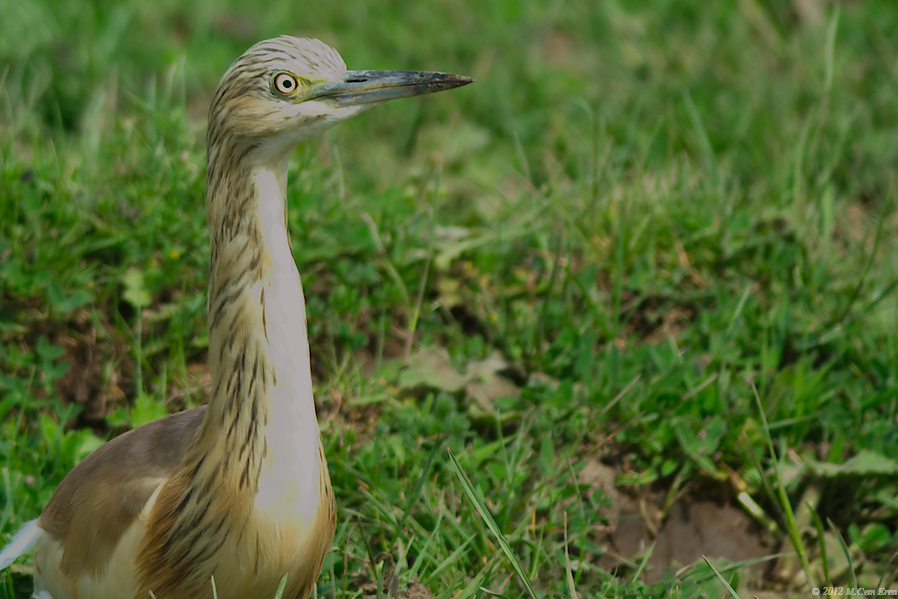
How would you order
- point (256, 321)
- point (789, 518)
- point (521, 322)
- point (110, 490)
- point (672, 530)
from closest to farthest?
point (256, 321) < point (110, 490) < point (789, 518) < point (672, 530) < point (521, 322)

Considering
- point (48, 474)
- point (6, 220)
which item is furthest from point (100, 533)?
point (6, 220)

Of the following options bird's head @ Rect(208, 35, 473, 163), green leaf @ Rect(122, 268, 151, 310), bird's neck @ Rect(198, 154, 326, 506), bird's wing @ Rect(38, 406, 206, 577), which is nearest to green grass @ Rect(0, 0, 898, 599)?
green leaf @ Rect(122, 268, 151, 310)

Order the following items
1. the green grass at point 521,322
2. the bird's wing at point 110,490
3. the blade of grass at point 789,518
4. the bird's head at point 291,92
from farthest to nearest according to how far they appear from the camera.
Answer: the green grass at point 521,322 → the blade of grass at point 789,518 → the bird's wing at point 110,490 → the bird's head at point 291,92

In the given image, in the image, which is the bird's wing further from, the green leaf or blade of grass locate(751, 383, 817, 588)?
blade of grass locate(751, 383, 817, 588)

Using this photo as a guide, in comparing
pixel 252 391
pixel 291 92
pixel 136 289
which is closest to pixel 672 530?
pixel 252 391

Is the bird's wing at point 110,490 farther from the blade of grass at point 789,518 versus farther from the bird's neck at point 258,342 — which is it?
the blade of grass at point 789,518

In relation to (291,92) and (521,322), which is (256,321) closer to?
(291,92)

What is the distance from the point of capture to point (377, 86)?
7.35 ft

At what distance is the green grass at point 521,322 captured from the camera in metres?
2.93

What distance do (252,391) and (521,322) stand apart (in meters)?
1.59

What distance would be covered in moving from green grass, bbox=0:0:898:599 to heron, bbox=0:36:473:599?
18.6 inches

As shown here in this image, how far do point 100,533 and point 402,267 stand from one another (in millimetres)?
1605

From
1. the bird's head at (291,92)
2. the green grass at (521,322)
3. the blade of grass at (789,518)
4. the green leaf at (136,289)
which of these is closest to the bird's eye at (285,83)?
the bird's head at (291,92)

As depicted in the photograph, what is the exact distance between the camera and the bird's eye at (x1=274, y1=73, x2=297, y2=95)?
2152 mm
